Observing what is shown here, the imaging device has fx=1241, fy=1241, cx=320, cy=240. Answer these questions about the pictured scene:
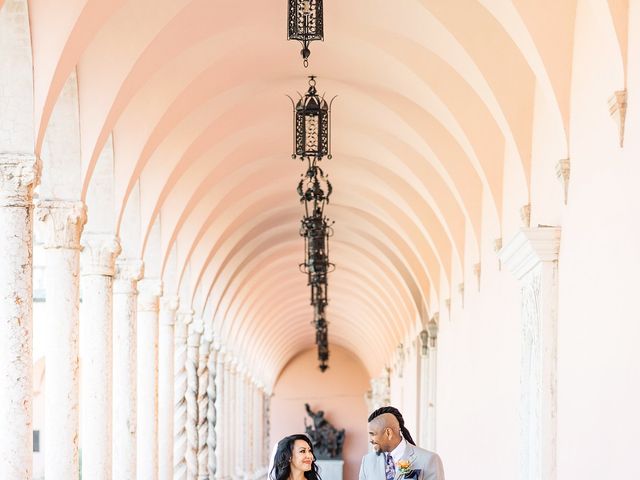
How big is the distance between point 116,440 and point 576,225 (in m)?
7.51

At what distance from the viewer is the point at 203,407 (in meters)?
24.5

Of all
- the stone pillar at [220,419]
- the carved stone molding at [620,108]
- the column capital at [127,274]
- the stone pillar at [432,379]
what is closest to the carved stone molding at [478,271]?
the column capital at [127,274]

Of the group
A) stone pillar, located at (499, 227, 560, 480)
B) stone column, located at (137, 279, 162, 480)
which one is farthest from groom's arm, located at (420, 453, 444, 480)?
stone column, located at (137, 279, 162, 480)

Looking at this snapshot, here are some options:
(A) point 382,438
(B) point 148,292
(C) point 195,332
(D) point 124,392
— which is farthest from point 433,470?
(C) point 195,332

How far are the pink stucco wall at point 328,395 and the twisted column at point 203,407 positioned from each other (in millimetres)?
27715

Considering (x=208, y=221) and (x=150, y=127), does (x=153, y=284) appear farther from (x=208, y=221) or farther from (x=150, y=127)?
(x=150, y=127)

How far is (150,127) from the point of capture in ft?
46.0

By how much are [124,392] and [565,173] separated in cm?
719

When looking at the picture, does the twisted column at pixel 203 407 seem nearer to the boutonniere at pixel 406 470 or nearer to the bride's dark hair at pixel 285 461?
the boutonniere at pixel 406 470

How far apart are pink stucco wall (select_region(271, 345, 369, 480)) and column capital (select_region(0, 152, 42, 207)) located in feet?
143

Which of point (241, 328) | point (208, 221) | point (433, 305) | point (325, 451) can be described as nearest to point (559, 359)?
point (208, 221)

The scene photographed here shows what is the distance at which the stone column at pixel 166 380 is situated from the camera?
19906mm

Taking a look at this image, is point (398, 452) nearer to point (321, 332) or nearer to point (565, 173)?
point (565, 173)

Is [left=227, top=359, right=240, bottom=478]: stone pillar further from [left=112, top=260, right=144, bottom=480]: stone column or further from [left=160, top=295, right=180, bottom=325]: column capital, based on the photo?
[left=112, top=260, right=144, bottom=480]: stone column
